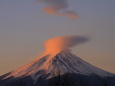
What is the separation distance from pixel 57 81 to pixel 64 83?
1.33 metres

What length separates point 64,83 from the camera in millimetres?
72625

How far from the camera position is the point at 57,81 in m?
72.4
